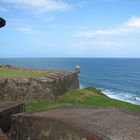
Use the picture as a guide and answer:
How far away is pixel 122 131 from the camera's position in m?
9.59

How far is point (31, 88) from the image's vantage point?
19.5 m

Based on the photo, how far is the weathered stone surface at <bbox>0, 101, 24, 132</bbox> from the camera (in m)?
12.1

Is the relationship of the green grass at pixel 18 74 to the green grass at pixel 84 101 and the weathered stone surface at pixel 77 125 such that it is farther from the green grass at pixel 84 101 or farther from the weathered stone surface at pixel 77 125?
the weathered stone surface at pixel 77 125

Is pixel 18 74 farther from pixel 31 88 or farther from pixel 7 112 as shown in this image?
pixel 7 112

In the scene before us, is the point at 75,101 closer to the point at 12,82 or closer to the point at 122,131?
the point at 12,82

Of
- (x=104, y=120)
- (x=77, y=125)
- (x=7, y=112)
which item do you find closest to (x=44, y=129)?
(x=77, y=125)

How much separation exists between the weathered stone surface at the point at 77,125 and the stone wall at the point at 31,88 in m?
6.89

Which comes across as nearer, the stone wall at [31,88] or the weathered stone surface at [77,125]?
the weathered stone surface at [77,125]

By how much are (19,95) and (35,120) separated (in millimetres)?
8422

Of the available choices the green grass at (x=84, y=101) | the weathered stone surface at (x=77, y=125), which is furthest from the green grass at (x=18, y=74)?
the weathered stone surface at (x=77, y=125)

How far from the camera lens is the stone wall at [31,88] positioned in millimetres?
18938

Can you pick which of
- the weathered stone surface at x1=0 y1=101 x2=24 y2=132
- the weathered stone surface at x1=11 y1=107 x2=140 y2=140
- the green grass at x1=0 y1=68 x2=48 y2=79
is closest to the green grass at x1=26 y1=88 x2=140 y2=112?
the green grass at x1=0 y1=68 x2=48 y2=79

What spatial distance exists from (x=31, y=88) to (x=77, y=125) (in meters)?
10.1

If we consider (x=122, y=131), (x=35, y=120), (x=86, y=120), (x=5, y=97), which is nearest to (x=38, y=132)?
(x=35, y=120)
